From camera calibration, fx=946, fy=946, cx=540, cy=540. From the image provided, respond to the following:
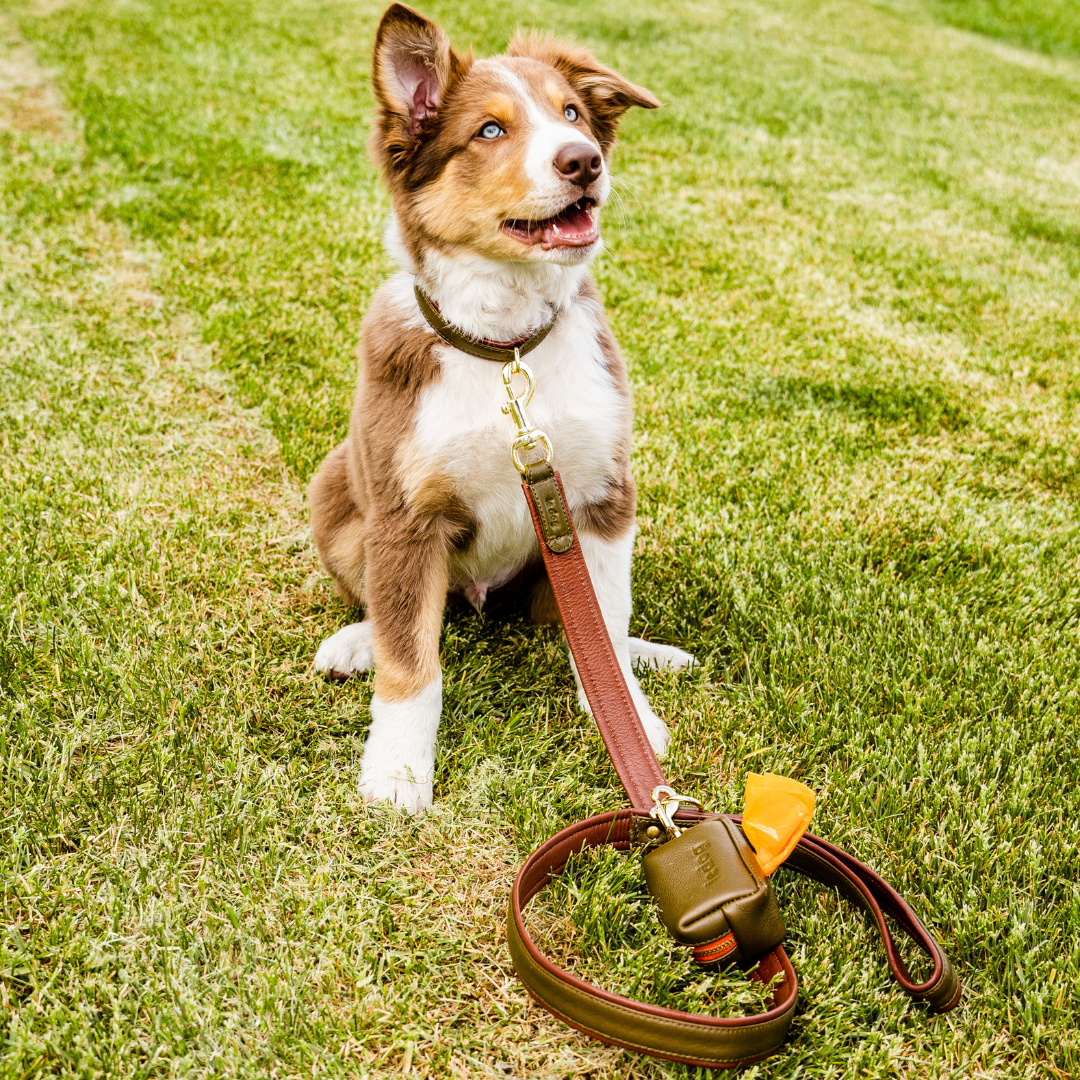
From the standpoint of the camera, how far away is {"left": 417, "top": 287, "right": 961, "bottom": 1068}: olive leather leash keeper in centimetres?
156

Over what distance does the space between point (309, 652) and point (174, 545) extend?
703 mm

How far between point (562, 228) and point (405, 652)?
106cm

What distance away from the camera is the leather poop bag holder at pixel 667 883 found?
157cm

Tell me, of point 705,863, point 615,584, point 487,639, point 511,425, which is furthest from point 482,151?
point 705,863

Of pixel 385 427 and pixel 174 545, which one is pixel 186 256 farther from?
pixel 385 427

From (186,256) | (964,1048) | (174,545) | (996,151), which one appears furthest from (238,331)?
(996,151)

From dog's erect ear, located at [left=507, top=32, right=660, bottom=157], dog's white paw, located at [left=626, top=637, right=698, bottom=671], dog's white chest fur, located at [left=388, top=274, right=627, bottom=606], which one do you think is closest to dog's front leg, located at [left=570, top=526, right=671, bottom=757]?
dog's white chest fur, located at [left=388, top=274, right=627, bottom=606]

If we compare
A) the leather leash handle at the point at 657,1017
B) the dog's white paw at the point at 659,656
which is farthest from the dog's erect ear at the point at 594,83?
the leather leash handle at the point at 657,1017

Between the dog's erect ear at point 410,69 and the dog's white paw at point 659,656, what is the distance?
1.50 meters

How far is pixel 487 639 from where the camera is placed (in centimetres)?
278

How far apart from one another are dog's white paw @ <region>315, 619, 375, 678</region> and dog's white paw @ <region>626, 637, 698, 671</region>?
2.43 ft

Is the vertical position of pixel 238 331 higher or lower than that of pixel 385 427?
lower

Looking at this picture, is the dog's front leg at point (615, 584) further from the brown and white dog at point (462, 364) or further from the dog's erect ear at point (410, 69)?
the dog's erect ear at point (410, 69)

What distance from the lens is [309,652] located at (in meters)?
2.70
